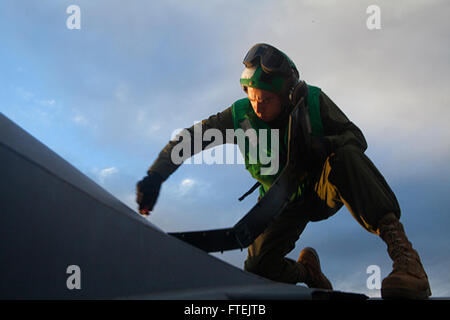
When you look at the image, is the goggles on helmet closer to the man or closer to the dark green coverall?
the man

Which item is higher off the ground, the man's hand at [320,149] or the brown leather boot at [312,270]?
the man's hand at [320,149]

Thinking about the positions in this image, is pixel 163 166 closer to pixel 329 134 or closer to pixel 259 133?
pixel 259 133

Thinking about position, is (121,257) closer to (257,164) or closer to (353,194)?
(353,194)

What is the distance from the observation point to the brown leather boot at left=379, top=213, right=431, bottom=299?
1.24 meters

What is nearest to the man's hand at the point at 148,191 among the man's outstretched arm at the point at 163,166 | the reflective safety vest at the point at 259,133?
the man's outstretched arm at the point at 163,166

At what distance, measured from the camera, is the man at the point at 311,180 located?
4.91ft

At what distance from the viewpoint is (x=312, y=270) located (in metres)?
2.52

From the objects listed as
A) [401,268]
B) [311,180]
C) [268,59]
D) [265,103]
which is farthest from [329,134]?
[401,268]

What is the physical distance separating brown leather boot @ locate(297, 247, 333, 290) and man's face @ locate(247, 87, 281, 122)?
3.50 feet

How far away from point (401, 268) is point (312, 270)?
124 cm

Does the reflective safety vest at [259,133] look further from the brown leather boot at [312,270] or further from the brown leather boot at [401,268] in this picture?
the brown leather boot at [401,268]
